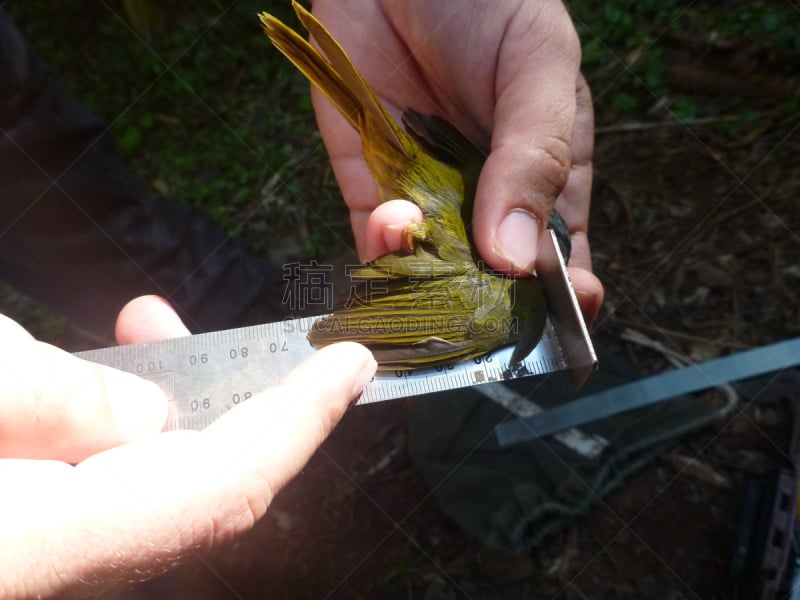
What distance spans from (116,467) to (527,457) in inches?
76.9

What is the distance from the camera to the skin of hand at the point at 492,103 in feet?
6.70

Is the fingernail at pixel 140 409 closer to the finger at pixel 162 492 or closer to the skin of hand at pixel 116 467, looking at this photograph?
the skin of hand at pixel 116 467

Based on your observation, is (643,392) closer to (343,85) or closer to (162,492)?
(343,85)

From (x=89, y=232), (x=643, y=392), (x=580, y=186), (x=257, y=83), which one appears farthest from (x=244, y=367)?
(x=257, y=83)

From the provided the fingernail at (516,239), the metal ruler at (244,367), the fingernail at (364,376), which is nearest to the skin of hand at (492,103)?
the fingernail at (516,239)

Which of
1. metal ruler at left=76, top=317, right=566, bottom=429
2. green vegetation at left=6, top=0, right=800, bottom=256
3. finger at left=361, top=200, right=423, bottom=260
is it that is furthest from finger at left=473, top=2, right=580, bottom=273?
green vegetation at left=6, top=0, right=800, bottom=256

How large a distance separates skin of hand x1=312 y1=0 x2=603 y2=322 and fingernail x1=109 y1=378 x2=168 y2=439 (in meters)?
0.98

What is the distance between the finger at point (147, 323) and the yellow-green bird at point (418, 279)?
0.60 metres

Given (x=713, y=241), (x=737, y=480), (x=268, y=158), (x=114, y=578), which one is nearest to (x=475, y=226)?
(x=114, y=578)

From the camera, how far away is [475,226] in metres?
2.09

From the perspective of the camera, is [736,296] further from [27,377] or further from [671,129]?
[27,377]

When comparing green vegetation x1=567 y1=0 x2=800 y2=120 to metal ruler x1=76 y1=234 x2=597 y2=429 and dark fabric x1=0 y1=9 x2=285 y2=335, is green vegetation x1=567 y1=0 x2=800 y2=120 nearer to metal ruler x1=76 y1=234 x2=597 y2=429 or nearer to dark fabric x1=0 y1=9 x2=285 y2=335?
metal ruler x1=76 y1=234 x2=597 y2=429

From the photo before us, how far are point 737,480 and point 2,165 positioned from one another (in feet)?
12.1

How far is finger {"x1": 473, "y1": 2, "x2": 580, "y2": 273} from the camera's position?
6.59 feet
